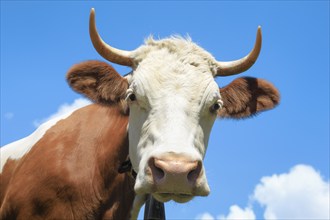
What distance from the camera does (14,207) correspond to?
660 cm

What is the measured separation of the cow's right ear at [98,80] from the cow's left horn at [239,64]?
1.18 metres

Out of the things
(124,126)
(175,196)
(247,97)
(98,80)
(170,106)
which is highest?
(247,97)

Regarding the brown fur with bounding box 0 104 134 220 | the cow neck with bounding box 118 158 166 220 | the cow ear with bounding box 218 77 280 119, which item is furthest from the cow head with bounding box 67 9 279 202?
the cow neck with bounding box 118 158 166 220

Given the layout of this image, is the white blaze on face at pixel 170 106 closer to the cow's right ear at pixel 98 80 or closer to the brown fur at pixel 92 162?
the cow's right ear at pixel 98 80

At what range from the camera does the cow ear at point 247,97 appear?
21.0ft

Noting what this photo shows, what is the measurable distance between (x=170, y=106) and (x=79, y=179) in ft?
6.26

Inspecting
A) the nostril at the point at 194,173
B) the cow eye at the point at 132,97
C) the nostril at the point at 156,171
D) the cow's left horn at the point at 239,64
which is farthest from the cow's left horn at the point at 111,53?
the nostril at the point at 194,173

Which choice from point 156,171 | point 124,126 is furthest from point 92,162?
point 156,171

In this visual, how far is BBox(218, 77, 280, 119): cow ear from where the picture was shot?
640cm

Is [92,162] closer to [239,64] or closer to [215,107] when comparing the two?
[215,107]

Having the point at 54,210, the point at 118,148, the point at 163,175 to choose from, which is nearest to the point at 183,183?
the point at 163,175

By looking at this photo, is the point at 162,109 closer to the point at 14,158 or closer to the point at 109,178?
the point at 109,178

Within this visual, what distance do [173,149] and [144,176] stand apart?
1.32 feet

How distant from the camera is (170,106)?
5.12 meters
